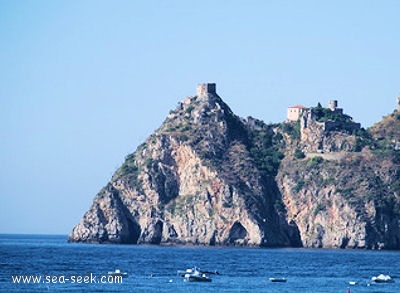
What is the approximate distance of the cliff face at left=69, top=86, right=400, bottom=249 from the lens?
185125 millimetres

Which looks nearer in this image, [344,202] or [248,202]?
[344,202]

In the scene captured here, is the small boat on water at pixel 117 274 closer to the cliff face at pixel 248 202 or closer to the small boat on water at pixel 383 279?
the small boat on water at pixel 383 279

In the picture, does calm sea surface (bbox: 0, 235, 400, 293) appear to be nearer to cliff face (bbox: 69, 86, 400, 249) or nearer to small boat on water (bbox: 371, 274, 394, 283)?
small boat on water (bbox: 371, 274, 394, 283)

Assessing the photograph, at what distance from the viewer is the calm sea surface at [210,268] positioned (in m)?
104

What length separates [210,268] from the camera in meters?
129

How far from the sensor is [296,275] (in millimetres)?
121312

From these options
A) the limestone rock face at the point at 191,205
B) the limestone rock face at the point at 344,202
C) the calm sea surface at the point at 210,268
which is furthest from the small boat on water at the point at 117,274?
the limestone rock face at the point at 344,202

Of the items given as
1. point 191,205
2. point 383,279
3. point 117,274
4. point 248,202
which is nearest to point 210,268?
point 117,274

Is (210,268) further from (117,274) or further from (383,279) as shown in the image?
(383,279)

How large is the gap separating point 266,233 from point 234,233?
5203 mm

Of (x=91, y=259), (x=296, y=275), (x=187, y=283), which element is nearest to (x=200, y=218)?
(x=91, y=259)

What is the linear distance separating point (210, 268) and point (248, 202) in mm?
58881

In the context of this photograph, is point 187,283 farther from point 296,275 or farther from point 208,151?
point 208,151

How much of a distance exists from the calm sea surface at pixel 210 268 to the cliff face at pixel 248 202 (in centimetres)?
701
